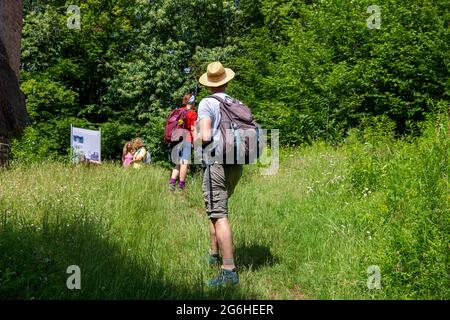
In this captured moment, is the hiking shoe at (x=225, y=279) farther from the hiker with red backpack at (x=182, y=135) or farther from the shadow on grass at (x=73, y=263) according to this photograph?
the hiker with red backpack at (x=182, y=135)

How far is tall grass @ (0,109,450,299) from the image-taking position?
11.2 ft

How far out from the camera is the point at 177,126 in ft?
25.8

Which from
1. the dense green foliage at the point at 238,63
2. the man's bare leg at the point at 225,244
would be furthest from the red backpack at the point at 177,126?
the man's bare leg at the point at 225,244

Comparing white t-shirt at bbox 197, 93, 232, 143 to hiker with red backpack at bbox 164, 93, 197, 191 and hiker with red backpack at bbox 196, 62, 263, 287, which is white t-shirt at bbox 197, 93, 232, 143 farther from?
hiker with red backpack at bbox 164, 93, 197, 191

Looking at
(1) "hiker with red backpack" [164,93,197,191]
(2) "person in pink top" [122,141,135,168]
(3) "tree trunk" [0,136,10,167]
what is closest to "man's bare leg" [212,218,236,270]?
(1) "hiker with red backpack" [164,93,197,191]

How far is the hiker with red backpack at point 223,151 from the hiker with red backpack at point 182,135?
12.6 feet

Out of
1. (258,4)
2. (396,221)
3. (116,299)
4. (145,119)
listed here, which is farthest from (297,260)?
(258,4)

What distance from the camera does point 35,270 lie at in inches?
132

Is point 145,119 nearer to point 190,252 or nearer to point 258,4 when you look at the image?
point 258,4

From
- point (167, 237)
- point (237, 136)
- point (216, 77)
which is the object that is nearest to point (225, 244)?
point (237, 136)

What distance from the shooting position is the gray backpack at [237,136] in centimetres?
385

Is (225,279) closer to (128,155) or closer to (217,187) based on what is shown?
(217,187)

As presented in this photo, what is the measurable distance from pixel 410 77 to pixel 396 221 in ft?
28.7

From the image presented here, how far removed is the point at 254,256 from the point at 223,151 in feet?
4.11
